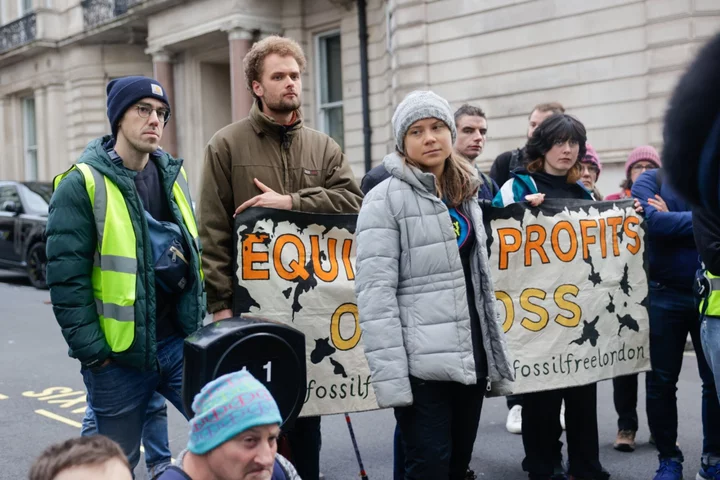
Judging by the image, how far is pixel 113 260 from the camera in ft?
11.4

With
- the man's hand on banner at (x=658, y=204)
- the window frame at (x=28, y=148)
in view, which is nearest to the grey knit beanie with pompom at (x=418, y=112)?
the man's hand on banner at (x=658, y=204)

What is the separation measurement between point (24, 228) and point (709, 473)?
494 inches

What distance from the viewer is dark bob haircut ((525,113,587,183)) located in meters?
Result: 4.62

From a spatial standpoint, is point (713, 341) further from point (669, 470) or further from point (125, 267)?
point (125, 267)

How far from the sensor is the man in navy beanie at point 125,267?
3441 millimetres

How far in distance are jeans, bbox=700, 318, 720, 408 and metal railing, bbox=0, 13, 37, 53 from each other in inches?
1149

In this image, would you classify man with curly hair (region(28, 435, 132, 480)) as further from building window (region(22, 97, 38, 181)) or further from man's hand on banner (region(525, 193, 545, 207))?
building window (region(22, 97, 38, 181))

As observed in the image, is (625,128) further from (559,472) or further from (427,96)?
(427,96)

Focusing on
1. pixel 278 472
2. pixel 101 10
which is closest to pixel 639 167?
pixel 278 472

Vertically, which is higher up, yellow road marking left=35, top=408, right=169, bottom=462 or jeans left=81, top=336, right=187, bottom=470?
jeans left=81, top=336, right=187, bottom=470

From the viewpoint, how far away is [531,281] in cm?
471

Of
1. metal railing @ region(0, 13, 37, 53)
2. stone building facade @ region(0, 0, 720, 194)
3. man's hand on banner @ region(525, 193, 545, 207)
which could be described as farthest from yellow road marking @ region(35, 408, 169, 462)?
metal railing @ region(0, 13, 37, 53)

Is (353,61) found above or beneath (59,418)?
above

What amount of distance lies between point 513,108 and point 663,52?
111 inches
